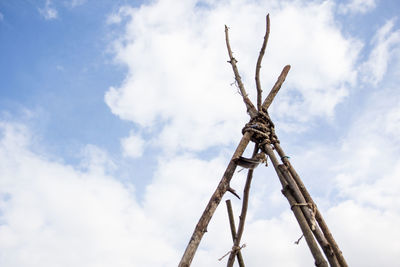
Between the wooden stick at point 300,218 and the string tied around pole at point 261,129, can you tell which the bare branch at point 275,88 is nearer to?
the string tied around pole at point 261,129

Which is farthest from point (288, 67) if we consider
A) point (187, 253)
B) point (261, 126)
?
point (187, 253)

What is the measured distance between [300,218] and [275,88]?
2577 millimetres

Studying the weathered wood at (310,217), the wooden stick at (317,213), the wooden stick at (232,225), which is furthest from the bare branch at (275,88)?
the wooden stick at (232,225)

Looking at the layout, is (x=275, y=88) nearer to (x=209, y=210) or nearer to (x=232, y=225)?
(x=232, y=225)

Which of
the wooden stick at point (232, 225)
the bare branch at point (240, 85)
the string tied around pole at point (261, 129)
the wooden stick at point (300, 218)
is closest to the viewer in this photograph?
the wooden stick at point (300, 218)

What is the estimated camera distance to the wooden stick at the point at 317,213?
3992 mm

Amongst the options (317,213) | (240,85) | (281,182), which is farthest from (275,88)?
(317,213)

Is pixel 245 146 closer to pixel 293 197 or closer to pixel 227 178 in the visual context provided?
pixel 227 178

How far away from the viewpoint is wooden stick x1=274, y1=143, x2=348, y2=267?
399 centimetres

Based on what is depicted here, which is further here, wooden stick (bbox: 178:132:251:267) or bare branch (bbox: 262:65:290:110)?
bare branch (bbox: 262:65:290:110)

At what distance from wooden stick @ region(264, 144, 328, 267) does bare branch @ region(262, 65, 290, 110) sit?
985 mm

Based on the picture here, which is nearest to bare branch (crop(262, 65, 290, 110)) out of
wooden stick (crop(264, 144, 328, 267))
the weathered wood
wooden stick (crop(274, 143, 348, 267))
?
wooden stick (crop(274, 143, 348, 267))

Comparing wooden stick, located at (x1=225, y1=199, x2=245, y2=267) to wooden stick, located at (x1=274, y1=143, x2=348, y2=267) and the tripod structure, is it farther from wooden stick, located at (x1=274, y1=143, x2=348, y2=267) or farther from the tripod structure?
wooden stick, located at (x1=274, y1=143, x2=348, y2=267)

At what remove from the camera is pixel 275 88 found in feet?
19.1
